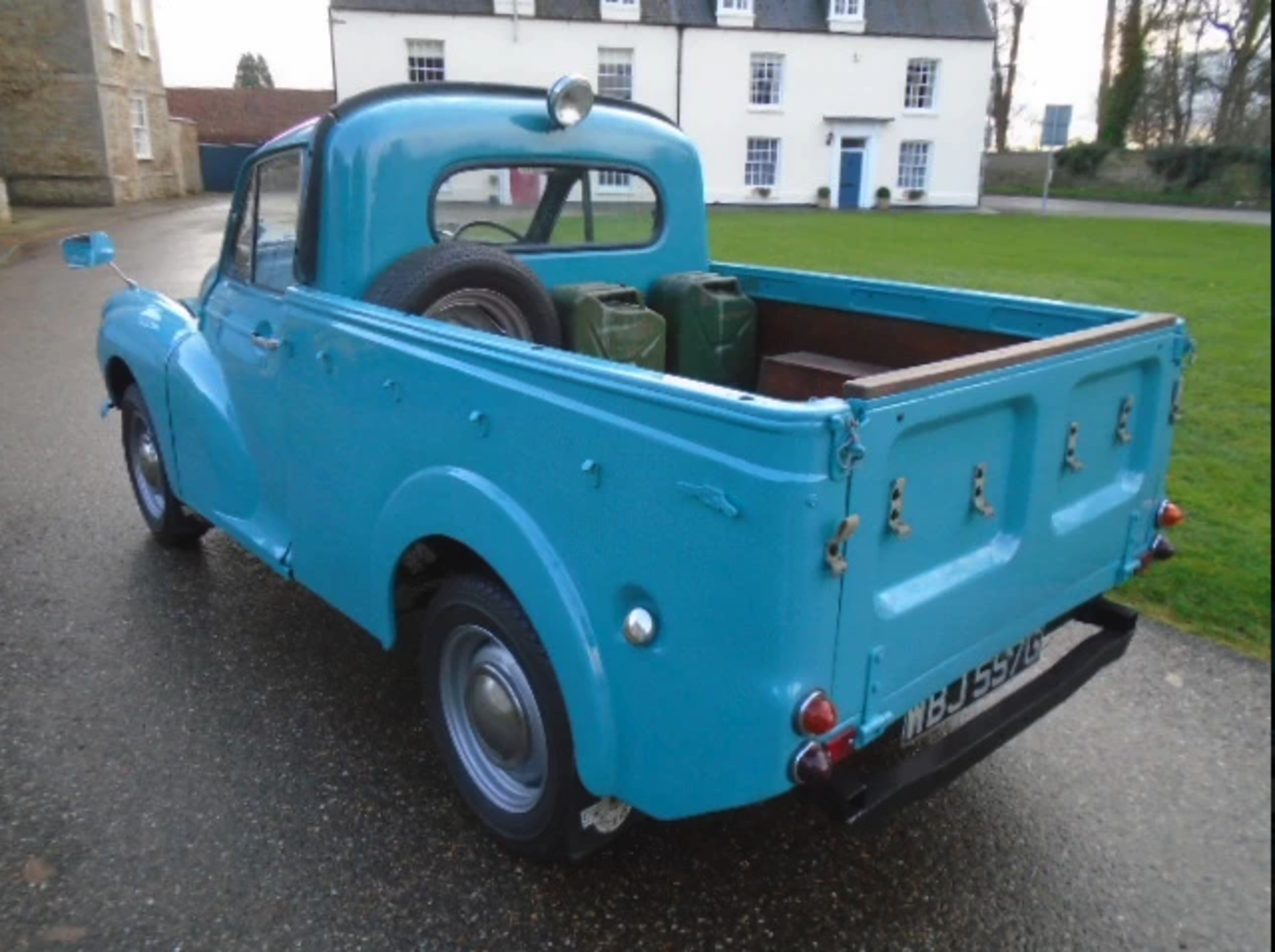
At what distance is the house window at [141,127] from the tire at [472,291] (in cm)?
3179

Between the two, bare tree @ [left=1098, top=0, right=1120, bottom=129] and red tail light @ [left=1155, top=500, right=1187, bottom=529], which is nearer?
red tail light @ [left=1155, top=500, right=1187, bottom=529]

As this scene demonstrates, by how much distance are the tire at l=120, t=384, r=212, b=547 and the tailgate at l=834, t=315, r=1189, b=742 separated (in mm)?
3364

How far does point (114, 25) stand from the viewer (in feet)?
92.3

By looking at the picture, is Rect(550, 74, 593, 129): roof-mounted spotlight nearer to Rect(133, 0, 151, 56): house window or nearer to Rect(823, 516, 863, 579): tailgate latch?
Rect(823, 516, 863, 579): tailgate latch

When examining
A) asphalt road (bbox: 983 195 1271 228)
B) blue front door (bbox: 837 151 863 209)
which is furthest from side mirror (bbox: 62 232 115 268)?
blue front door (bbox: 837 151 863 209)

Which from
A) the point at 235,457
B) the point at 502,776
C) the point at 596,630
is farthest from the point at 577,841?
the point at 235,457

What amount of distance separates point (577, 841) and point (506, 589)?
0.65 meters

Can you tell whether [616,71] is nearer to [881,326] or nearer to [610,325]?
[881,326]

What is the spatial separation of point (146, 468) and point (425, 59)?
99.2ft

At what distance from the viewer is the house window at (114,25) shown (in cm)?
2739

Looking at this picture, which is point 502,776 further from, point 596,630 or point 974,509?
point 974,509

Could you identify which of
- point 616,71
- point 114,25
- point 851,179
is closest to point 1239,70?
point 851,179

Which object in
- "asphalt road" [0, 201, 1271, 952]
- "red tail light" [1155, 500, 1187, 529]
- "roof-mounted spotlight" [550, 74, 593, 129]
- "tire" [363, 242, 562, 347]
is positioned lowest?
"asphalt road" [0, 201, 1271, 952]

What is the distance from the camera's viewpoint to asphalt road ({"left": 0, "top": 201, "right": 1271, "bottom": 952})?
2.42m
